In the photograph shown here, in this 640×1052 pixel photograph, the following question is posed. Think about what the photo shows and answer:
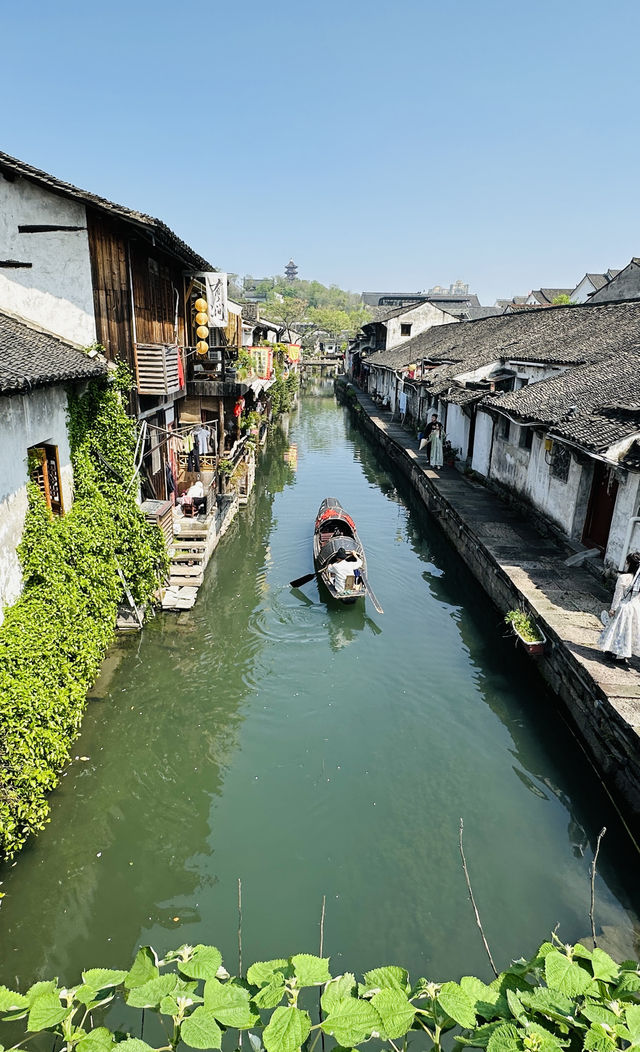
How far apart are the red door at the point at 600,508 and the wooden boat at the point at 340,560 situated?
18.2 feet

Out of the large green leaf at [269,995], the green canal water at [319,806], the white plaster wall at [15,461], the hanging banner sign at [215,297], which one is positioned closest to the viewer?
the large green leaf at [269,995]

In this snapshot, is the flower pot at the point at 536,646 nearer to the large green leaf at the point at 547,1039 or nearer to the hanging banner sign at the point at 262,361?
the large green leaf at the point at 547,1039

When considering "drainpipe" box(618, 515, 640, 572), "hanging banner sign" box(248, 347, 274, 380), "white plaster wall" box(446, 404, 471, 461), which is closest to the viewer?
"drainpipe" box(618, 515, 640, 572)

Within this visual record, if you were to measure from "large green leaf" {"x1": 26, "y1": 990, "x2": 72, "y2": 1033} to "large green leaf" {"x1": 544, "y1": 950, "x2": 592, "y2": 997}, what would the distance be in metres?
2.03

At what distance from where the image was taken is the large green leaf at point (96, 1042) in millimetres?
2391

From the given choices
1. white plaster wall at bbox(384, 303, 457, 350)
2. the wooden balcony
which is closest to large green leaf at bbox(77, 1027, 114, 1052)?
the wooden balcony

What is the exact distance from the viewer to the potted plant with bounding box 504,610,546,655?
454 inches

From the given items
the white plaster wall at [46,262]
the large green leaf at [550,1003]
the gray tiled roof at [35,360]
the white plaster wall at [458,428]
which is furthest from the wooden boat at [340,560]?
the large green leaf at [550,1003]

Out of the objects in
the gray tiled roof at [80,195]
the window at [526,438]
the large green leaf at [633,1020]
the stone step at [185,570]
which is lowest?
the stone step at [185,570]

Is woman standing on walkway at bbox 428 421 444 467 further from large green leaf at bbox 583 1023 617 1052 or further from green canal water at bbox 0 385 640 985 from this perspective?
large green leaf at bbox 583 1023 617 1052

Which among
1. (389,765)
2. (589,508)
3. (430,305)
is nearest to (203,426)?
(589,508)

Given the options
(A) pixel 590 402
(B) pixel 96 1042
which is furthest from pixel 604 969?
(A) pixel 590 402

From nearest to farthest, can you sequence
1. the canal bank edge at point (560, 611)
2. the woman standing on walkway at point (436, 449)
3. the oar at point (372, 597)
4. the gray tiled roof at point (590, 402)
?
the canal bank edge at point (560, 611)
the gray tiled roof at point (590, 402)
the oar at point (372, 597)
the woman standing on walkway at point (436, 449)

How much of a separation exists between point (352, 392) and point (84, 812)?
53352 mm
